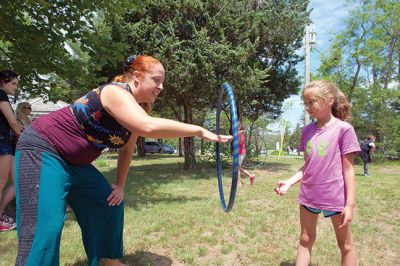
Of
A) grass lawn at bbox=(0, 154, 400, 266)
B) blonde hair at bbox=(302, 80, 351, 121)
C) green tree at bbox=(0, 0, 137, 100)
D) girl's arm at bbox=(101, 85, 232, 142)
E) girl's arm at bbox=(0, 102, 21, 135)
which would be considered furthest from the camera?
green tree at bbox=(0, 0, 137, 100)

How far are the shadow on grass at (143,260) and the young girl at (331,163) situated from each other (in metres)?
1.77

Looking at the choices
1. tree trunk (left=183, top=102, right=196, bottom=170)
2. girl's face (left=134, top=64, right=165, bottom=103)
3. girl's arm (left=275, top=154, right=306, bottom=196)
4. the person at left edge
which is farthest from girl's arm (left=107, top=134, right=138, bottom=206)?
tree trunk (left=183, top=102, right=196, bottom=170)

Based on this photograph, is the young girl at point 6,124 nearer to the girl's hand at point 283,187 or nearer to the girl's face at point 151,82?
the girl's face at point 151,82

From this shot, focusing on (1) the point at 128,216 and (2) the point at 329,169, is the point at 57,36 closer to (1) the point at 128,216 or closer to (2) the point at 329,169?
(1) the point at 128,216

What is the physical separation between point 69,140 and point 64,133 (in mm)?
65

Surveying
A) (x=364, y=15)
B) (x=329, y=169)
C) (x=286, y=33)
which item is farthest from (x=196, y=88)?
(x=364, y=15)

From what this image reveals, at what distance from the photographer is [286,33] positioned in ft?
47.8

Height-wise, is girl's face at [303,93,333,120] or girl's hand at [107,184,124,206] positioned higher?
girl's face at [303,93,333,120]

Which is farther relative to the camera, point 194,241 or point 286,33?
point 286,33

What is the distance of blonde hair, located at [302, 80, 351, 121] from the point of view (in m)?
3.04

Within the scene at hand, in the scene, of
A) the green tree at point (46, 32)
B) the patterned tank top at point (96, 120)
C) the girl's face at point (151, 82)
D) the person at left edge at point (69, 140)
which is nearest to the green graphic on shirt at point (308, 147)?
the person at left edge at point (69, 140)

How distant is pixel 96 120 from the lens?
8.30ft

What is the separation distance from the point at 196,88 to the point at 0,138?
8725 mm

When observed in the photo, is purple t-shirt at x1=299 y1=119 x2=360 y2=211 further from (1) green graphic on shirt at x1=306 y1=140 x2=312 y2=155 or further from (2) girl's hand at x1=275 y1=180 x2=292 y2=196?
(2) girl's hand at x1=275 y1=180 x2=292 y2=196
